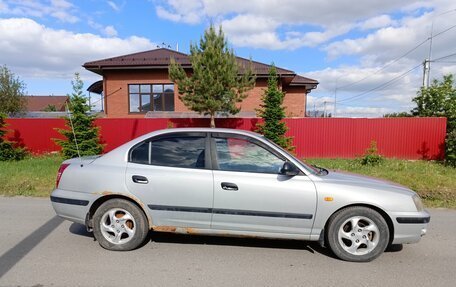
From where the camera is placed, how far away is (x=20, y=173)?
9.23m

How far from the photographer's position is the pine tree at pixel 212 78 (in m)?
12.3

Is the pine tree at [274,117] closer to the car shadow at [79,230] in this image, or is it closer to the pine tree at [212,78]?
the pine tree at [212,78]

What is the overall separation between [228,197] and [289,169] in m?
0.81

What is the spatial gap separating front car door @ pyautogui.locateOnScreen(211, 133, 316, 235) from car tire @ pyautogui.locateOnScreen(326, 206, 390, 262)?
1.04 ft

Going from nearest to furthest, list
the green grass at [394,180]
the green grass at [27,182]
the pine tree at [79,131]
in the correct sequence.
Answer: the green grass at [394,180] < the green grass at [27,182] < the pine tree at [79,131]

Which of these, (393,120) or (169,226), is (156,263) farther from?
(393,120)

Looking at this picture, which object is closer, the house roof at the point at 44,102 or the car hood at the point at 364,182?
the car hood at the point at 364,182

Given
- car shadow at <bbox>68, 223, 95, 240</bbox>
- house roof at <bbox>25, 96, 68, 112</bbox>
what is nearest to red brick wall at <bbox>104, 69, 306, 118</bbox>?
car shadow at <bbox>68, 223, 95, 240</bbox>

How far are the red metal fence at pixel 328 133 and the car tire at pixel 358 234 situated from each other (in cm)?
1110

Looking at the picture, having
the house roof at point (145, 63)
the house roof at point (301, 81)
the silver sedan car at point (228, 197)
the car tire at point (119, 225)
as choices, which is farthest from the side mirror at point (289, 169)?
the house roof at point (301, 81)

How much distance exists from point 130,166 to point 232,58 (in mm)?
9457

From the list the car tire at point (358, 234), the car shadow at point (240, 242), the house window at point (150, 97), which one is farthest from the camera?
the house window at point (150, 97)

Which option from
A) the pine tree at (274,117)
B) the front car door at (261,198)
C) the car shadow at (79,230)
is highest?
the pine tree at (274,117)

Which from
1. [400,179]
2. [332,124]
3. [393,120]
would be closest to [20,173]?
[400,179]
